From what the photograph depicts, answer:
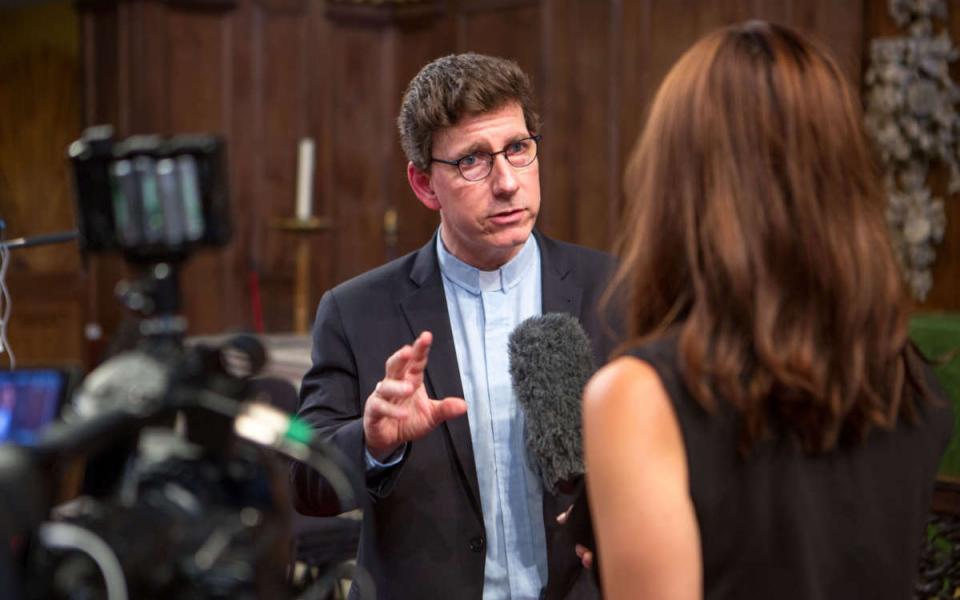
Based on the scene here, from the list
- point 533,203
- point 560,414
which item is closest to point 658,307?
point 560,414

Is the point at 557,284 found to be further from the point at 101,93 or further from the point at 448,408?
the point at 101,93

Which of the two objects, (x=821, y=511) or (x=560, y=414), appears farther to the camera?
(x=560, y=414)

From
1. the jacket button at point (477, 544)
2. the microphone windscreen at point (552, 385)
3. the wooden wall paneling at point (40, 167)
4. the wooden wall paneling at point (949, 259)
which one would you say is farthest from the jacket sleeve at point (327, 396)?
the wooden wall paneling at point (40, 167)

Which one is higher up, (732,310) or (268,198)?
(732,310)

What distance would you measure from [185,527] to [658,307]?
58cm

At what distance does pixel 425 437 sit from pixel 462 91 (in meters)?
0.63

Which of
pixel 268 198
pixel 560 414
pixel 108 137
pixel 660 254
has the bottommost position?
pixel 268 198

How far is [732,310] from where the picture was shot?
1.26m

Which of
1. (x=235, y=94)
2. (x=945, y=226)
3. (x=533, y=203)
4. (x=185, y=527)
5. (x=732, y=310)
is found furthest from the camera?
(x=235, y=94)

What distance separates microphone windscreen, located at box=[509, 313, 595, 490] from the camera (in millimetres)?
1809

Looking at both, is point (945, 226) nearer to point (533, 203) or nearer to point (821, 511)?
point (533, 203)

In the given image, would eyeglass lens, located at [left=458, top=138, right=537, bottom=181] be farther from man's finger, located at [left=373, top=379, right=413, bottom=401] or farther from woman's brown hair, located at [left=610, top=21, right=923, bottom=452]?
woman's brown hair, located at [left=610, top=21, right=923, bottom=452]

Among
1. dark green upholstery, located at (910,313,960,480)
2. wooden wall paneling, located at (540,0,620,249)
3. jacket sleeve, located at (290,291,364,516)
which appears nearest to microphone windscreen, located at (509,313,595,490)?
jacket sleeve, located at (290,291,364,516)

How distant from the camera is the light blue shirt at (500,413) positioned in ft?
6.91
